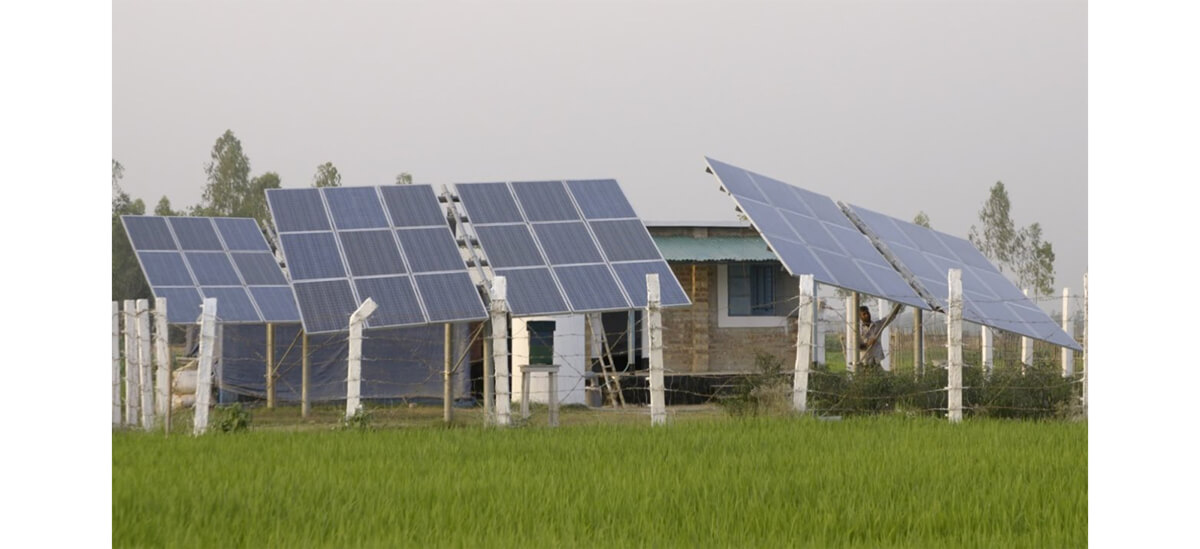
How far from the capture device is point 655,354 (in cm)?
1427

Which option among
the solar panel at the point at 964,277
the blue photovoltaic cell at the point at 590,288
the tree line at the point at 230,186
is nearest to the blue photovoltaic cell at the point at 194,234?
the blue photovoltaic cell at the point at 590,288

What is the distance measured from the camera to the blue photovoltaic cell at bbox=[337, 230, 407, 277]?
48.9 ft

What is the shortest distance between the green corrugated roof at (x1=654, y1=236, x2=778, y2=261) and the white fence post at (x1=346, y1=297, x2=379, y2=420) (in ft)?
24.2

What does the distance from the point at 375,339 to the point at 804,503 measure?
12.6m

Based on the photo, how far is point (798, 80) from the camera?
17.4 meters

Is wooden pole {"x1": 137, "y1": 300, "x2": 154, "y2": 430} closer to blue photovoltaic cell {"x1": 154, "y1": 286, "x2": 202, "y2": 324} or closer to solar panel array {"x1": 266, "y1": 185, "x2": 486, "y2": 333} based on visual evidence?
solar panel array {"x1": 266, "y1": 185, "x2": 486, "y2": 333}

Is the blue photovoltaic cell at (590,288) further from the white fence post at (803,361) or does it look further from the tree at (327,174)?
the tree at (327,174)

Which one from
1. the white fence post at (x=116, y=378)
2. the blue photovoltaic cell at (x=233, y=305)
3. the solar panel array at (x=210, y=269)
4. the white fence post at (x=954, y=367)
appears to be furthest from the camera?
the solar panel array at (x=210, y=269)

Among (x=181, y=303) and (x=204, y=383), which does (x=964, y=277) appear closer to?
(x=204, y=383)

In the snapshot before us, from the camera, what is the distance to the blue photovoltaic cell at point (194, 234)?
68.8 ft

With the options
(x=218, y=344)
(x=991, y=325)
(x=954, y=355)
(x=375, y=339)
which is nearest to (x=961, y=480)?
(x=954, y=355)

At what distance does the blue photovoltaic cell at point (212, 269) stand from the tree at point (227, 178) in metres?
30.5

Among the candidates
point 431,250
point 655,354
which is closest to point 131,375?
point 431,250

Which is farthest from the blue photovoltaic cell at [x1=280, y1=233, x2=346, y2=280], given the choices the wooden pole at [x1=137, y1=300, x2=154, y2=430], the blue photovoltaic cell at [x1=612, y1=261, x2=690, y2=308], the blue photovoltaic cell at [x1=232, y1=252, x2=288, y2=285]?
the blue photovoltaic cell at [x1=232, y1=252, x2=288, y2=285]
